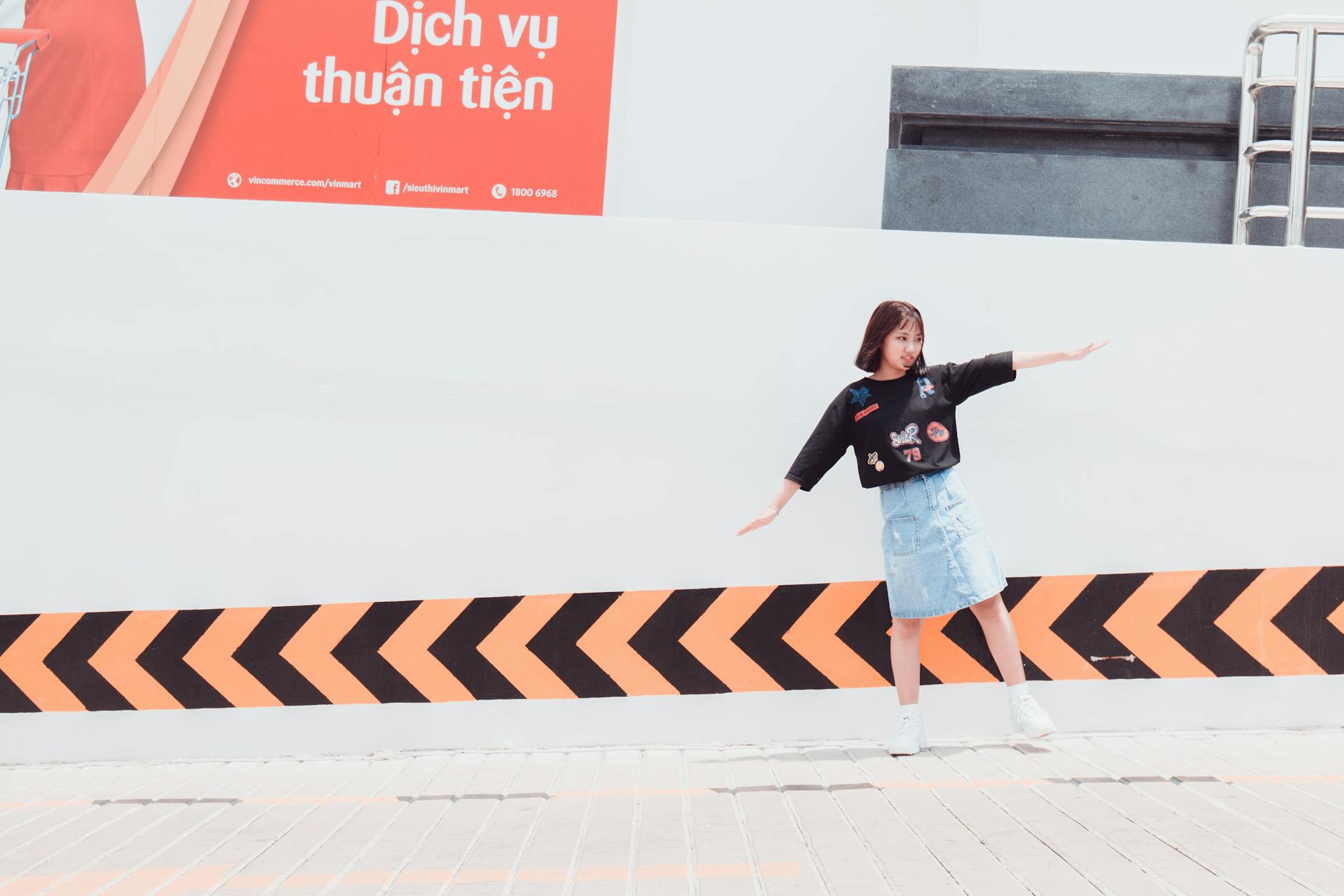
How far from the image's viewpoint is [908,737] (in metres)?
4.36

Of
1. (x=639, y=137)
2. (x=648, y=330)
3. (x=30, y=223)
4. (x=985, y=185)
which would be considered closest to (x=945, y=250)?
(x=648, y=330)

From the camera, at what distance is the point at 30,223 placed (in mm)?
4695

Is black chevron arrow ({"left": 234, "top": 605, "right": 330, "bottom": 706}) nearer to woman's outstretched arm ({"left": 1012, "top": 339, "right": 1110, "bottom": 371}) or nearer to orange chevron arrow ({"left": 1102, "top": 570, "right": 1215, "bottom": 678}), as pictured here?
woman's outstretched arm ({"left": 1012, "top": 339, "right": 1110, "bottom": 371})

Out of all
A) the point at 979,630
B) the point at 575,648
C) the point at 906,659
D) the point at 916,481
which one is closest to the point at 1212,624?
the point at 979,630

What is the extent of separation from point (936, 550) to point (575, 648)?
154 cm

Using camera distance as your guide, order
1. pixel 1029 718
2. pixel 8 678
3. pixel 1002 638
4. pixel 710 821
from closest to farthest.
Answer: pixel 710 821
pixel 1029 718
pixel 1002 638
pixel 8 678

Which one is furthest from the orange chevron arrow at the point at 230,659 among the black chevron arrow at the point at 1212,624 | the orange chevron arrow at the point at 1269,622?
the orange chevron arrow at the point at 1269,622

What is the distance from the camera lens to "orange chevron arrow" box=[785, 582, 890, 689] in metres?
4.68

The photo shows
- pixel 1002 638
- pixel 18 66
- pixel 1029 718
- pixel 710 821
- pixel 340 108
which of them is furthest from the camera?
pixel 18 66

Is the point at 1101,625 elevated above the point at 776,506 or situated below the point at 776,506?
below

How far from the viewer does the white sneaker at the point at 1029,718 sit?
4.20 m

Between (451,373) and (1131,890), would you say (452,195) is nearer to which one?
(451,373)

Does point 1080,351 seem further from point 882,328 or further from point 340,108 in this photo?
point 340,108

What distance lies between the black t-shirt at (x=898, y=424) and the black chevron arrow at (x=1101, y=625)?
918 mm
